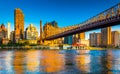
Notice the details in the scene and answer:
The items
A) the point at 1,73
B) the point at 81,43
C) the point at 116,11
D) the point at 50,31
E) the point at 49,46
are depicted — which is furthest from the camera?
the point at 81,43

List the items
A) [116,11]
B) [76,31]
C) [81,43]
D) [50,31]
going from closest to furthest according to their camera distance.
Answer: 1. [116,11]
2. [76,31]
3. [50,31]
4. [81,43]

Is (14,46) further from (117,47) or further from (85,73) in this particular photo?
(85,73)

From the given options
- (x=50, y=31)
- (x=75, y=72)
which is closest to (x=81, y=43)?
(x=50, y=31)

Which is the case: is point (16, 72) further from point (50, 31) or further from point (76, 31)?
point (50, 31)

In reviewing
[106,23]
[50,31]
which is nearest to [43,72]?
[106,23]

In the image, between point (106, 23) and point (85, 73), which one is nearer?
point (85, 73)

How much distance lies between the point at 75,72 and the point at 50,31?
11710 centimetres

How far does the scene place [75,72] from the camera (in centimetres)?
2239

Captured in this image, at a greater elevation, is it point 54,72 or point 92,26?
point 92,26

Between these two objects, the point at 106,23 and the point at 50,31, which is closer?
the point at 106,23

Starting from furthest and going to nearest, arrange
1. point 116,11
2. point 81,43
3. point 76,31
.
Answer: point 81,43
point 76,31
point 116,11

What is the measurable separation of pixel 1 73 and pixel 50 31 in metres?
118

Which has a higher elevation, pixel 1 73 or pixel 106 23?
pixel 106 23

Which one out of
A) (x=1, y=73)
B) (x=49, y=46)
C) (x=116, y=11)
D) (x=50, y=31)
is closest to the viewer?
(x=1, y=73)
